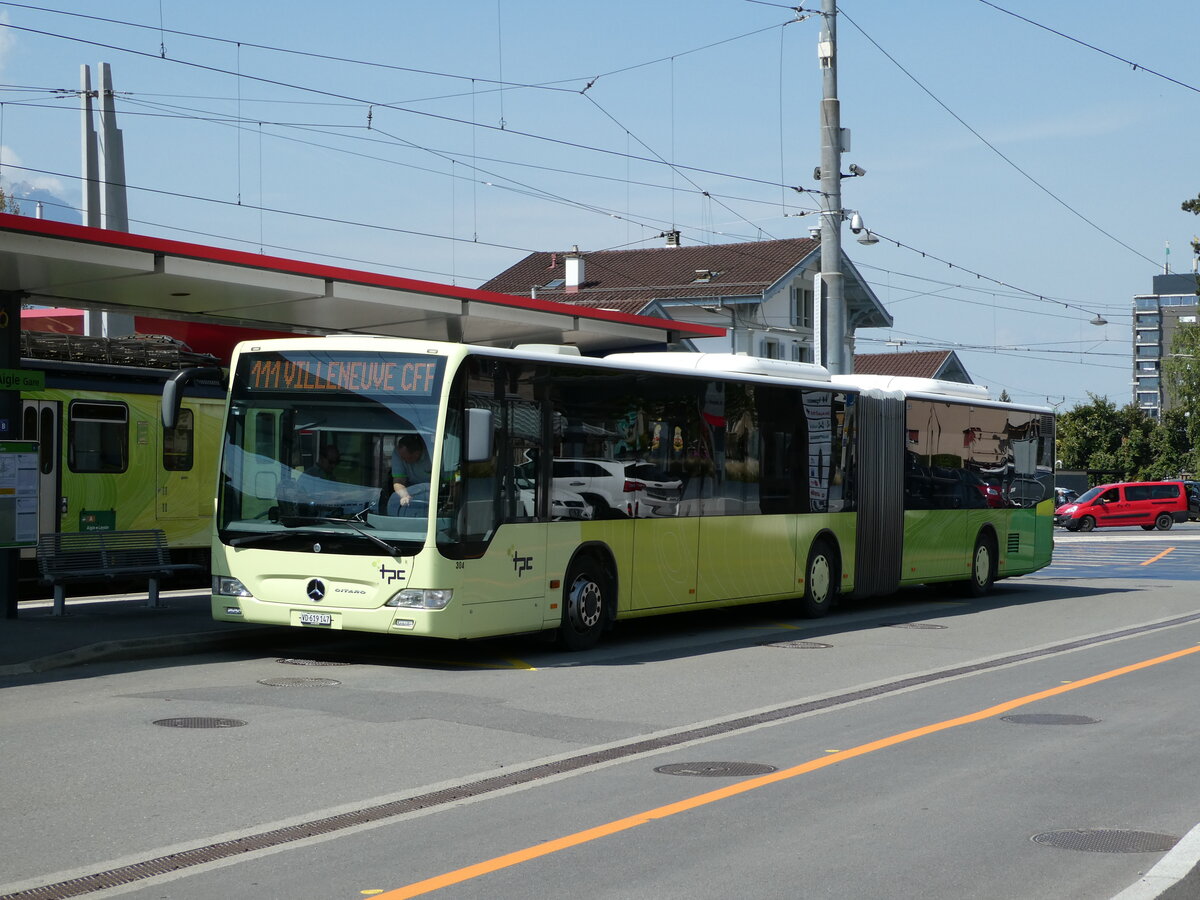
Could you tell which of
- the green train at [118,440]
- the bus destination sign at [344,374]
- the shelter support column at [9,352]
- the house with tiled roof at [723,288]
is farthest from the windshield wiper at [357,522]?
the house with tiled roof at [723,288]

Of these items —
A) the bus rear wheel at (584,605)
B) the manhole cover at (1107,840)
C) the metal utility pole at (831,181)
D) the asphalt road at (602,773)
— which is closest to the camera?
the asphalt road at (602,773)

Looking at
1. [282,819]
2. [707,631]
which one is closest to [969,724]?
[282,819]

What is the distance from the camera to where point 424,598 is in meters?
13.5

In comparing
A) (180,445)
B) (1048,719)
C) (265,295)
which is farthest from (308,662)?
(180,445)

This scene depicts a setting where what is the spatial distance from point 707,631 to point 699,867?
12.0 metres

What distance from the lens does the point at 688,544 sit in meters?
17.0

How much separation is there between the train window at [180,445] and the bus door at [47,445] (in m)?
1.61

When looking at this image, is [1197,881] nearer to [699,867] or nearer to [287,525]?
[699,867]

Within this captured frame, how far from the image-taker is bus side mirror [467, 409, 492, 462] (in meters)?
13.7

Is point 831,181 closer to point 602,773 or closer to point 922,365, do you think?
point 602,773

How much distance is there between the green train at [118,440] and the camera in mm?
20812

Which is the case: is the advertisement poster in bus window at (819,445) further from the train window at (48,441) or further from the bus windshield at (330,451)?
the train window at (48,441)

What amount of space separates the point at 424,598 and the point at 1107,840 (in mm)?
7366

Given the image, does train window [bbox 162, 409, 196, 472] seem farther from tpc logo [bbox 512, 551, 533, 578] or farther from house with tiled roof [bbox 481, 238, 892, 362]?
house with tiled roof [bbox 481, 238, 892, 362]
